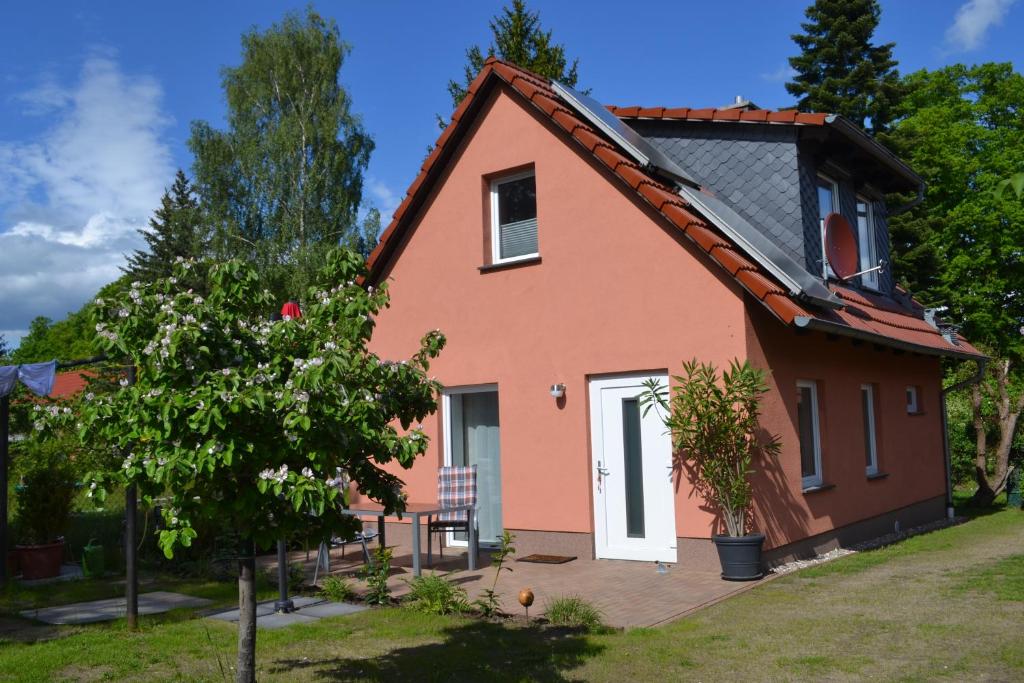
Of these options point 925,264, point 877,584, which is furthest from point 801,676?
point 925,264

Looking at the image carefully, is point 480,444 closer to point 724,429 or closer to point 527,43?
point 724,429

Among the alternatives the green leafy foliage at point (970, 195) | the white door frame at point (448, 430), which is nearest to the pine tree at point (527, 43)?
the green leafy foliage at point (970, 195)

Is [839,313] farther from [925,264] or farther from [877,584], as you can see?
[925,264]

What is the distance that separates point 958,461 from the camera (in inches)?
786

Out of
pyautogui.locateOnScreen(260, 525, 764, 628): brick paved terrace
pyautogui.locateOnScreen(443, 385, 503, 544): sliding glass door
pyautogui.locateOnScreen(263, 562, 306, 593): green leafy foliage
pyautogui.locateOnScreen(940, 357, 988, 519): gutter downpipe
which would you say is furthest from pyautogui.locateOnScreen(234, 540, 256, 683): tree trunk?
pyautogui.locateOnScreen(940, 357, 988, 519): gutter downpipe

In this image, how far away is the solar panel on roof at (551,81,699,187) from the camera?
10.7 m

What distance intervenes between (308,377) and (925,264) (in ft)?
77.5

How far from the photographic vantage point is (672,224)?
33.0 ft

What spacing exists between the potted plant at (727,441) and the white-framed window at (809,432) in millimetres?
1625

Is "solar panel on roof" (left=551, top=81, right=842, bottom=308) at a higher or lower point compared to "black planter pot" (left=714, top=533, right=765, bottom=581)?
higher

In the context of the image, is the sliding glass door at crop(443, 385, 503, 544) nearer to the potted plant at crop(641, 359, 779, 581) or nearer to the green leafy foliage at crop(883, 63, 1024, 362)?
the potted plant at crop(641, 359, 779, 581)

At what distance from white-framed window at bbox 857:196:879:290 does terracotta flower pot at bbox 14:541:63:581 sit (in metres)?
11.9

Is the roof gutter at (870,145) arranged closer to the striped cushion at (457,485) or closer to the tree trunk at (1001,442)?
the tree trunk at (1001,442)

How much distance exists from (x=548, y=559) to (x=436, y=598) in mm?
2881
